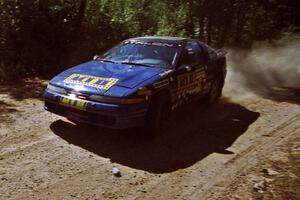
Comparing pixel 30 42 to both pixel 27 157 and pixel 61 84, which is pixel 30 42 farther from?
pixel 27 157

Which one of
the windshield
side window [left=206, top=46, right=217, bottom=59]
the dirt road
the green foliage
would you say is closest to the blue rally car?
the windshield

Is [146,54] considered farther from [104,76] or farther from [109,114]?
[109,114]

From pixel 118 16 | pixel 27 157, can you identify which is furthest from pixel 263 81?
pixel 27 157

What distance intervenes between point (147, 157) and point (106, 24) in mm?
8969

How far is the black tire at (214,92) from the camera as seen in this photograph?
29.6 ft

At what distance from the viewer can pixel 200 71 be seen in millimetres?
8086

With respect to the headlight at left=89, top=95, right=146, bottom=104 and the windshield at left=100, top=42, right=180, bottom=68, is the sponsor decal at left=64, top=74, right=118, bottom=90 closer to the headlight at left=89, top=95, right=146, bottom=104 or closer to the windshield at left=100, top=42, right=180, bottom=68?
the headlight at left=89, top=95, right=146, bottom=104

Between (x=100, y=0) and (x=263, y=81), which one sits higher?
(x=100, y=0)

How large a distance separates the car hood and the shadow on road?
817 mm

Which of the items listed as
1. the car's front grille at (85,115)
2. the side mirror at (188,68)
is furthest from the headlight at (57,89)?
Answer: the side mirror at (188,68)

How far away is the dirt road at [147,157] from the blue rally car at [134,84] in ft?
1.46

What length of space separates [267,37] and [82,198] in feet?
51.0

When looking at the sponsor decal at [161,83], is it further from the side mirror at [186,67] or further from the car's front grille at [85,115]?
the car's front grille at [85,115]

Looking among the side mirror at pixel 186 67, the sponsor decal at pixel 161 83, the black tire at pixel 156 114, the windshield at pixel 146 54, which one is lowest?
the black tire at pixel 156 114
